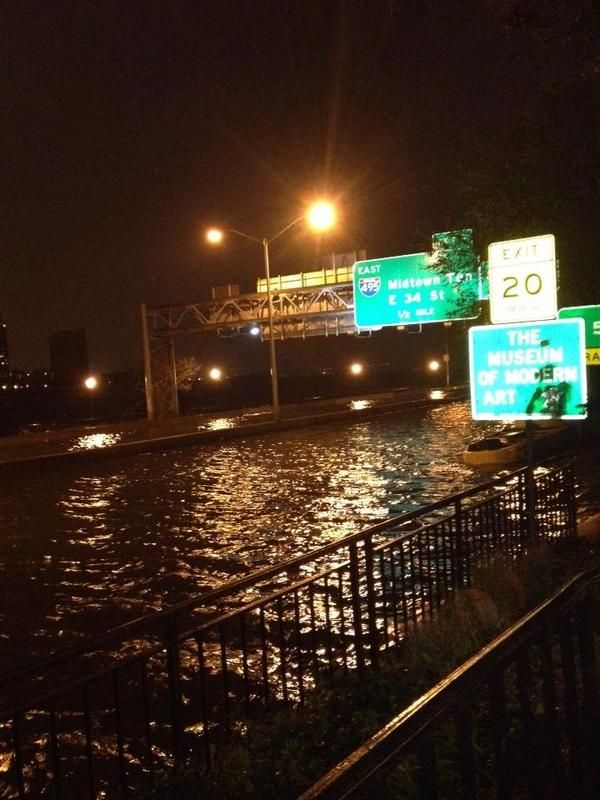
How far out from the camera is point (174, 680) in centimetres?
444

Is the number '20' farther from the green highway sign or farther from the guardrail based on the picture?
the green highway sign

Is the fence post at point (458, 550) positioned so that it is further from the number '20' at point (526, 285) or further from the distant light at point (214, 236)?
the distant light at point (214, 236)

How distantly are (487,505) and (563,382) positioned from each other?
79.3 inches

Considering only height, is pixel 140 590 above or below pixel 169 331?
below

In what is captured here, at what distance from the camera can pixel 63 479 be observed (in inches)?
859

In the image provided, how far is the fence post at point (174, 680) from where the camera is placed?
4.39 m

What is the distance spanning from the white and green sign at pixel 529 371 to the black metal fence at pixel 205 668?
940mm

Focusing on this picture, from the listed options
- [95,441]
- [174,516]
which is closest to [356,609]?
[174,516]

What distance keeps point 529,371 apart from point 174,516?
31.3ft

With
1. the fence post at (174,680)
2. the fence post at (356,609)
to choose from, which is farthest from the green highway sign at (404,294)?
the fence post at (174,680)

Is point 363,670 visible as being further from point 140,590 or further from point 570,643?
point 140,590

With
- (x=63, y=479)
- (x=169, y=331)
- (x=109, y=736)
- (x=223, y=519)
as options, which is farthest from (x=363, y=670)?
(x=169, y=331)

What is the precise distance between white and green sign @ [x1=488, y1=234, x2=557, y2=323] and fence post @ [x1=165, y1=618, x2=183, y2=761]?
4082mm

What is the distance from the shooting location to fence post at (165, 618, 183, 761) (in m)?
4.39
